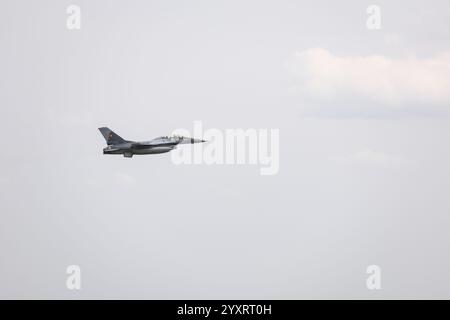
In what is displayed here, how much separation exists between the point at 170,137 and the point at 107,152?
13086 mm

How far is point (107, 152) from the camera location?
630 feet

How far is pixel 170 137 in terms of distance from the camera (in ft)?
649

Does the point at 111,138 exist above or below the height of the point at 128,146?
above

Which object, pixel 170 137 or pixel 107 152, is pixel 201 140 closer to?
pixel 170 137
